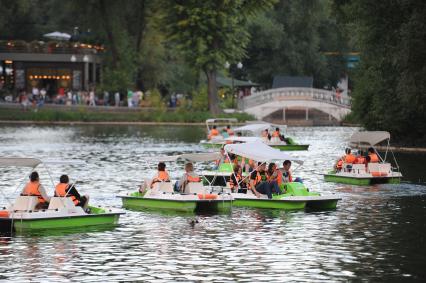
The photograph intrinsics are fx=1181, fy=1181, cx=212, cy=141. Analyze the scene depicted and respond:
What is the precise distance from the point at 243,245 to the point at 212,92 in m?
75.8

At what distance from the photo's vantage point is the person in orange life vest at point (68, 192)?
35750mm

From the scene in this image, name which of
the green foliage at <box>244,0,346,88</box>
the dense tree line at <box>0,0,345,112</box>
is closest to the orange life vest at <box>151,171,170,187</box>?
the dense tree line at <box>0,0,345,112</box>

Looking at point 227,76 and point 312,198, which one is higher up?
point 227,76

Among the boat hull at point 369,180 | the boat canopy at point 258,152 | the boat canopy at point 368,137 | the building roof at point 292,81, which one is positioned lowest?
the boat hull at point 369,180

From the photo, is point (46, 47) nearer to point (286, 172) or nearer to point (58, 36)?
point (58, 36)

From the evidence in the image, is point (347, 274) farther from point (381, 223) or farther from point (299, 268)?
point (381, 223)

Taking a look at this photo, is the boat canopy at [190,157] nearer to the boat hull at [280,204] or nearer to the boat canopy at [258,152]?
the boat canopy at [258,152]

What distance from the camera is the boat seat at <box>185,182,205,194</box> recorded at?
4041 cm

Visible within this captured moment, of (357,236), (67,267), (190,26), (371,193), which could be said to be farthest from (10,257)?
(190,26)

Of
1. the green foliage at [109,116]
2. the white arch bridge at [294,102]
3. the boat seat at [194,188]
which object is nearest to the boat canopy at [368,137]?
the boat seat at [194,188]

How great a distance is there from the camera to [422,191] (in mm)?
47469

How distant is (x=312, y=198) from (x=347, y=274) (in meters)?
11.9

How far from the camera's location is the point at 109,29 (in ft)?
376

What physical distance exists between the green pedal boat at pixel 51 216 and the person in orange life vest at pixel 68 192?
23 cm
